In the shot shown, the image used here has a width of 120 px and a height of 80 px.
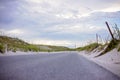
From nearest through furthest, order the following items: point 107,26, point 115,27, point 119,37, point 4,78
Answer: point 4,78, point 115,27, point 119,37, point 107,26

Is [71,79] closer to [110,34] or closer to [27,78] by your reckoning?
[27,78]

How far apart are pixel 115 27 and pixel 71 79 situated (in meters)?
16.2

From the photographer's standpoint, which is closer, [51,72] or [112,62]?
[51,72]

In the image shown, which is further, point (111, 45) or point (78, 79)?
point (111, 45)

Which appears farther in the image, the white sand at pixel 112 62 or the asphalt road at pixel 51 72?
the white sand at pixel 112 62

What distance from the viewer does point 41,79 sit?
7832mm

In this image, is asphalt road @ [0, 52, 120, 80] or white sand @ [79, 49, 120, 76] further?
white sand @ [79, 49, 120, 76]

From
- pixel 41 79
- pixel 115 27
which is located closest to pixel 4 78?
pixel 41 79

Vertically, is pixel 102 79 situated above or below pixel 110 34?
below

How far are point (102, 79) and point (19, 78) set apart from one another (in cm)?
231

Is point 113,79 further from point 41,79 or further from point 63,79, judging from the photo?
point 41,79

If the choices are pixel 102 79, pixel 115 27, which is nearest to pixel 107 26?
pixel 115 27

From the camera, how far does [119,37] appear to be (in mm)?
25328

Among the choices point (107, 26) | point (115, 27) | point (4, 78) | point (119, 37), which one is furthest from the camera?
point (107, 26)
